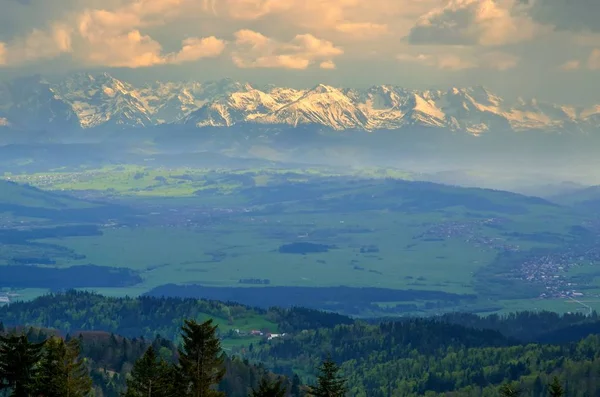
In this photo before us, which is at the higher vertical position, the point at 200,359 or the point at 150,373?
the point at 200,359

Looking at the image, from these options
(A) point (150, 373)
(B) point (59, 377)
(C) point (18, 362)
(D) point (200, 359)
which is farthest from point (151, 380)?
(C) point (18, 362)

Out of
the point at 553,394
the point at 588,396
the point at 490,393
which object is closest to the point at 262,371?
the point at 490,393

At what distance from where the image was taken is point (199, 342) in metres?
73.6

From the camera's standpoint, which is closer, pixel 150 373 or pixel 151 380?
pixel 151 380

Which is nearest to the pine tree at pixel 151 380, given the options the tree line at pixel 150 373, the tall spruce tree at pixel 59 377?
the tree line at pixel 150 373

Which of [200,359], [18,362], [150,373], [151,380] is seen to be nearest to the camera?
[200,359]

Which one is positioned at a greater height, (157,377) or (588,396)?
(157,377)

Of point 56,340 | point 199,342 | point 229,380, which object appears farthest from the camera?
point 229,380

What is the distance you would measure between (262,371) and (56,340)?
4817 inches

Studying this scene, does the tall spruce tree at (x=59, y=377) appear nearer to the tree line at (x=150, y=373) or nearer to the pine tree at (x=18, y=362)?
the tree line at (x=150, y=373)

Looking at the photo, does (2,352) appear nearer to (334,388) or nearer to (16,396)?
(16,396)

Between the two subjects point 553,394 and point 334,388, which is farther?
point 553,394

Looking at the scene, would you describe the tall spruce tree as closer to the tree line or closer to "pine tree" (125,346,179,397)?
the tree line

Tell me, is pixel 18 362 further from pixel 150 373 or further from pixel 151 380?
pixel 151 380
